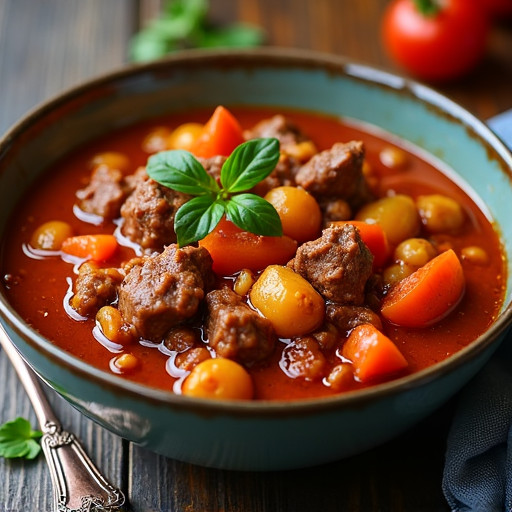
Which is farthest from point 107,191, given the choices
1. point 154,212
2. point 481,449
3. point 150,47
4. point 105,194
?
point 481,449

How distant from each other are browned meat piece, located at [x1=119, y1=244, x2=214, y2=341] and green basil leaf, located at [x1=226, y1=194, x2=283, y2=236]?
210 millimetres

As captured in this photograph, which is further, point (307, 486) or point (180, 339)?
point (307, 486)

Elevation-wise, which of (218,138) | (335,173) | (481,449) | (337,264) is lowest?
(481,449)

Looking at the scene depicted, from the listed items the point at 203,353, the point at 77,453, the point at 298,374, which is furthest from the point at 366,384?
the point at 77,453

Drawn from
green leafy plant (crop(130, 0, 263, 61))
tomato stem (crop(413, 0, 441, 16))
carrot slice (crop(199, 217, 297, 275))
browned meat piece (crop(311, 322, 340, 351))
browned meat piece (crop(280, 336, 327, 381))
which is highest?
tomato stem (crop(413, 0, 441, 16))

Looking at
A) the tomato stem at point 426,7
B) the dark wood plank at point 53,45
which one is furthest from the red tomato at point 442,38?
the dark wood plank at point 53,45

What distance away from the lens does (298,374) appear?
3.35 m

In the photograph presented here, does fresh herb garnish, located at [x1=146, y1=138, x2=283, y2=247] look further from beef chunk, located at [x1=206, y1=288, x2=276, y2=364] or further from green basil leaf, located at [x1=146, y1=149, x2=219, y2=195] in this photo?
beef chunk, located at [x1=206, y1=288, x2=276, y2=364]

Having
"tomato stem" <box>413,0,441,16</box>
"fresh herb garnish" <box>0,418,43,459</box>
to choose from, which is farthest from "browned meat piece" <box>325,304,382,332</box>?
"tomato stem" <box>413,0,441,16</box>

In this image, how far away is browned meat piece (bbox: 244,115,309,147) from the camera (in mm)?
4422

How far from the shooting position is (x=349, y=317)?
351 cm

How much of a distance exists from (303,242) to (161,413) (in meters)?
1.25

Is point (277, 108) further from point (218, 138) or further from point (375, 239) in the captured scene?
point (375, 239)

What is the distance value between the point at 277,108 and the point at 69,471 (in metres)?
2.48
